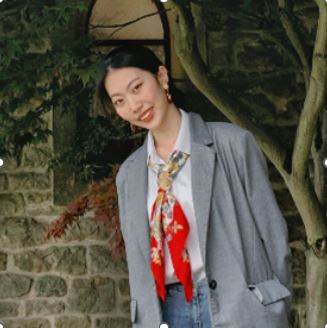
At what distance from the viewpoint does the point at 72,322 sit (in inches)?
101

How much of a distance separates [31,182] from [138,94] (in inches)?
29.9

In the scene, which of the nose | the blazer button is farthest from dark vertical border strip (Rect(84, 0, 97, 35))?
the blazer button

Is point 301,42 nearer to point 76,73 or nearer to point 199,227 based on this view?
point 76,73

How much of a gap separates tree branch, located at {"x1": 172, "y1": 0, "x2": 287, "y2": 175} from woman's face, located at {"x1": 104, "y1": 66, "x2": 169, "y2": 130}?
52 centimetres

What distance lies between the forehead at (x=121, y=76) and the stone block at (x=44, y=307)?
95 centimetres

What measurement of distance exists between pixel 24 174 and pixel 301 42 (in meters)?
1.14

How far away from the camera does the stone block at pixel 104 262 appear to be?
252 centimetres

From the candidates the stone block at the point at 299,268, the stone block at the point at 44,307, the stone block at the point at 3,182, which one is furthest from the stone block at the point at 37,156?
the stone block at the point at 299,268

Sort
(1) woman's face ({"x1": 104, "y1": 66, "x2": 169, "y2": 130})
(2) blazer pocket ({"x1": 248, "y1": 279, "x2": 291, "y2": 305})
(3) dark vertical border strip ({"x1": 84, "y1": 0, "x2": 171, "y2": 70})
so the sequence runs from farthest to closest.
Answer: (3) dark vertical border strip ({"x1": 84, "y1": 0, "x2": 171, "y2": 70}) < (1) woman's face ({"x1": 104, "y1": 66, "x2": 169, "y2": 130}) < (2) blazer pocket ({"x1": 248, "y1": 279, "x2": 291, "y2": 305})

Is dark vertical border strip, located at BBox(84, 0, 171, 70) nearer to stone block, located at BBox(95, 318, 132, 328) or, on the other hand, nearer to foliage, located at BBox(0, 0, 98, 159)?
foliage, located at BBox(0, 0, 98, 159)

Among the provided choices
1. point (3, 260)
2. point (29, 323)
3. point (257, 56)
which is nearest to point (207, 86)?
point (257, 56)

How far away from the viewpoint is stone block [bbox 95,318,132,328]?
8.34 ft

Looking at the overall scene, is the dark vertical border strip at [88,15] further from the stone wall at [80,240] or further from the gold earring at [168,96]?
the gold earring at [168,96]

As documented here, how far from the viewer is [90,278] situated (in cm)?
254
